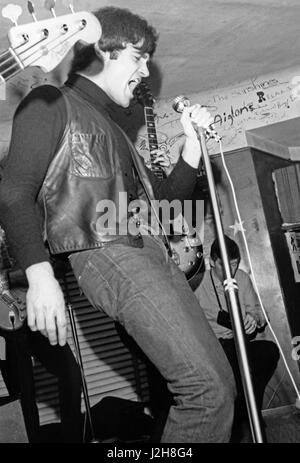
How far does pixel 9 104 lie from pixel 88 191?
3038mm

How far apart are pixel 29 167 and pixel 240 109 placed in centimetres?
367

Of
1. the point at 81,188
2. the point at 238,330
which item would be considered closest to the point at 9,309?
the point at 81,188

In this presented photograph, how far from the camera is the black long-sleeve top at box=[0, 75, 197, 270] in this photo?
1.49 meters

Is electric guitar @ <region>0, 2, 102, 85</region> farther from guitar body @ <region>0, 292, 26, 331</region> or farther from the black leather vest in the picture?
Result: guitar body @ <region>0, 292, 26, 331</region>

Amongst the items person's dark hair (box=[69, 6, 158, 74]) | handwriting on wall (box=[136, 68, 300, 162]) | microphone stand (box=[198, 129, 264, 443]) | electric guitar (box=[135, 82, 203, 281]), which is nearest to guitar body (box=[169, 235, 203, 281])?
electric guitar (box=[135, 82, 203, 281])

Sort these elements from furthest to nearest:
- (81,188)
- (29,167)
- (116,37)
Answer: (116,37)
(81,188)
(29,167)

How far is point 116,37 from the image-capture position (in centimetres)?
199

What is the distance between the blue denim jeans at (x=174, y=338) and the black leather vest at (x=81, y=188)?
0.11 metres

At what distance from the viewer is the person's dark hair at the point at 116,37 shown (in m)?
2.00

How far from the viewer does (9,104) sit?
437 centimetres

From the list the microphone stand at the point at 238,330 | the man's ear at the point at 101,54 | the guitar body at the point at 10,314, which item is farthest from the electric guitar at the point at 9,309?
the microphone stand at the point at 238,330

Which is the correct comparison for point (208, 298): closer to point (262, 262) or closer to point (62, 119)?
point (262, 262)

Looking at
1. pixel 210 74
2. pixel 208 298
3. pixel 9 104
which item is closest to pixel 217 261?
pixel 208 298

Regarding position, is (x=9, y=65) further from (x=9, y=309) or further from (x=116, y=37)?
(x=9, y=309)
